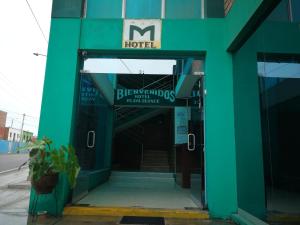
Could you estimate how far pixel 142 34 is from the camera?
4.47 metres

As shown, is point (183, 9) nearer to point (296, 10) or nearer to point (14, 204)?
point (296, 10)

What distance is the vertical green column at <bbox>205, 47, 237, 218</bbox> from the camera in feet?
12.9

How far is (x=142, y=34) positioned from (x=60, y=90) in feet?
5.15

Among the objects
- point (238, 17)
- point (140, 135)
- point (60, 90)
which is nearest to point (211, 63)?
point (238, 17)

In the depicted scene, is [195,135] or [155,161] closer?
[195,135]

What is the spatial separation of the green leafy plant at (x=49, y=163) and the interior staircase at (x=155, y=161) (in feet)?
21.7

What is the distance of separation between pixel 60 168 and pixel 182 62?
4.93m

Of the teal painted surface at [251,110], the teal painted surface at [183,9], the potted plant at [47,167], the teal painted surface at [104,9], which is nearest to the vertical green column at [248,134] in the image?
the teal painted surface at [251,110]

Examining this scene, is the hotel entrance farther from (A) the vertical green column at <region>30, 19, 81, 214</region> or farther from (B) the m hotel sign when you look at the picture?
(B) the m hotel sign

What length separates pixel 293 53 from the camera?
9.50 feet

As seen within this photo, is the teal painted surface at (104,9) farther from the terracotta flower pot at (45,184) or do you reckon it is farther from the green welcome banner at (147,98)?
the green welcome banner at (147,98)

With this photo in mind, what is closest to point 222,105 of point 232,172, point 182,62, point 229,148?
point 229,148

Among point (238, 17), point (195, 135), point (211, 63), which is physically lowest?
point (195, 135)

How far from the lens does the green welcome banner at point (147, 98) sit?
25.1 ft
